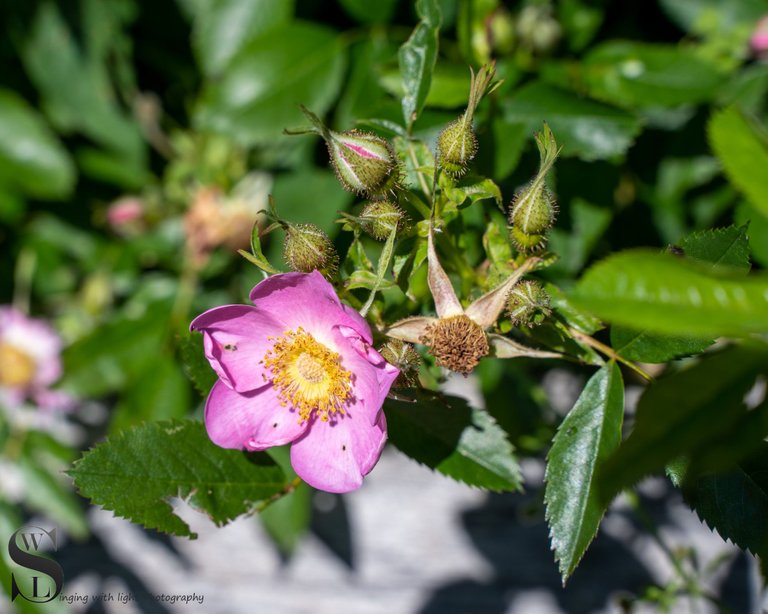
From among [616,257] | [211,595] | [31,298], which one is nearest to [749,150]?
[616,257]

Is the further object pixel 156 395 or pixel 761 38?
pixel 156 395

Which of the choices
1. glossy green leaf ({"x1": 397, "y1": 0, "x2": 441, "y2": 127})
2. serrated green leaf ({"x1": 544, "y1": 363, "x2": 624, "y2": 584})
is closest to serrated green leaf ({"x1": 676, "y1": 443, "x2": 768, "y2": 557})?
serrated green leaf ({"x1": 544, "y1": 363, "x2": 624, "y2": 584})

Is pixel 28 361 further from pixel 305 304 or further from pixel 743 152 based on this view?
pixel 743 152

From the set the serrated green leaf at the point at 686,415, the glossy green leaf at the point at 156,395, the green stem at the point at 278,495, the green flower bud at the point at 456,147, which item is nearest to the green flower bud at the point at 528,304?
the green flower bud at the point at 456,147

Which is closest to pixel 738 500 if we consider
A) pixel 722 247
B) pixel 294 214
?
pixel 722 247

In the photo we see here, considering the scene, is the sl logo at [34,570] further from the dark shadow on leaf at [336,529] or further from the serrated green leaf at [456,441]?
the serrated green leaf at [456,441]

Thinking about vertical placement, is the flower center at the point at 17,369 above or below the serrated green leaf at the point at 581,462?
below

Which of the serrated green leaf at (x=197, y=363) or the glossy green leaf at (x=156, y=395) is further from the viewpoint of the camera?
the glossy green leaf at (x=156, y=395)
